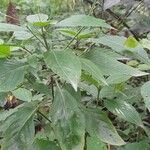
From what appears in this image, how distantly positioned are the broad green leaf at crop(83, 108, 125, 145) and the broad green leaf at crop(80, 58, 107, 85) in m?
0.22

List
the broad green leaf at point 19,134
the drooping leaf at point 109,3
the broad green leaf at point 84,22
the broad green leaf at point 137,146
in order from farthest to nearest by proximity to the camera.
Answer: the drooping leaf at point 109,3
the broad green leaf at point 137,146
the broad green leaf at point 19,134
the broad green leaf at point 84,22

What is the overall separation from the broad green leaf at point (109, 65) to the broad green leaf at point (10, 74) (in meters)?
0.20

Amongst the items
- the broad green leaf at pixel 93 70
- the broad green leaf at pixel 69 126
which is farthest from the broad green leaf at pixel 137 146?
the broad green leaf at pixel 93 70

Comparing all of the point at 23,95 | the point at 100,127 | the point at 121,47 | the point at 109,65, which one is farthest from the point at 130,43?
the point at 23,95

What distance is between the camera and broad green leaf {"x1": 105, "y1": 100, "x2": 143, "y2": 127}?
4.57ft

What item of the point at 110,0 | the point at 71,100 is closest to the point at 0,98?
the point at 71,100

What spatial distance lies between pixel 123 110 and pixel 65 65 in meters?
0.40

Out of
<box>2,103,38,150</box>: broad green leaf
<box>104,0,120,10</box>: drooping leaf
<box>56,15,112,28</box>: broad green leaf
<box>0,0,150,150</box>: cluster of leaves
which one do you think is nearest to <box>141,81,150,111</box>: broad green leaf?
<box>0,0,150,150</box>: cluster of leaves

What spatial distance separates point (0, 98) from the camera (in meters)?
1.37

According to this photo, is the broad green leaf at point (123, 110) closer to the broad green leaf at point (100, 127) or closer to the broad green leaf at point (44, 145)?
Result: the broad green leaf at point (100, 127)

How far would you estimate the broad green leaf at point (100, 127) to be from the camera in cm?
127

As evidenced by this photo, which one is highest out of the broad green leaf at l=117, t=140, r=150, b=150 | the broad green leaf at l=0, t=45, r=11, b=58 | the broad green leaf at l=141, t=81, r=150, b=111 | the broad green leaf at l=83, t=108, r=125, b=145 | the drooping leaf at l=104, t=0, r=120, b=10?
the drooping leaf at l=104, t=0, r=120, b=10

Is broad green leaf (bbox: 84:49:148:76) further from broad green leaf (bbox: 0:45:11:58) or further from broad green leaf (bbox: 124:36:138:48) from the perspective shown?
broad green leaf (bbox: 0:45:11:58)

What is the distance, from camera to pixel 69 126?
1.21 metres
